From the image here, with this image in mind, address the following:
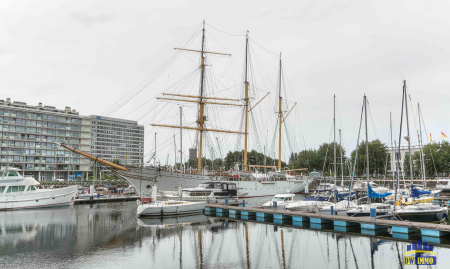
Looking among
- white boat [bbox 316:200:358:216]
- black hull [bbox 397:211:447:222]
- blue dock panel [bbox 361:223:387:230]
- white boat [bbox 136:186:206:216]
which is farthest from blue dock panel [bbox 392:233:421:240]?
white boat [bbox 136:186:206:216]

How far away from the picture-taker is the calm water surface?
1574 centimetres

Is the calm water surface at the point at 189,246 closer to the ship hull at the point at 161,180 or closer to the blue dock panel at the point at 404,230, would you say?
the blue dock panel at the point at 404,230

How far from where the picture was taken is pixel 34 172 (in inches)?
3794

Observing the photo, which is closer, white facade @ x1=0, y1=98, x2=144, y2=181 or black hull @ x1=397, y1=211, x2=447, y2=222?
black hull @ x1=397, y1=211, x2=447, y2=222

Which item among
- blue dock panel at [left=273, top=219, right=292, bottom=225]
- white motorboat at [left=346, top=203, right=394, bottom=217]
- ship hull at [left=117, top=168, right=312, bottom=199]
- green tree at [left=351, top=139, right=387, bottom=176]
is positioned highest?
green tree at [left=351, top=139, right=387, bottom=176]

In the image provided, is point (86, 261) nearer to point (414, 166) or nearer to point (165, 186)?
point (165, 186)

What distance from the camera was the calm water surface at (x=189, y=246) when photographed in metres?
15.7

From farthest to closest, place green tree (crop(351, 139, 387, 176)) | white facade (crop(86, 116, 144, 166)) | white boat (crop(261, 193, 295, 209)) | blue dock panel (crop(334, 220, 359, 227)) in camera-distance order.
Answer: white facade (crop(86, 116, 144, 166)) < green tree (crop(351, 139, 387, 176)) < white boat (crop(261, 193, 295, 209)) < blue dock panel (crop(334, 220, 359, 227))

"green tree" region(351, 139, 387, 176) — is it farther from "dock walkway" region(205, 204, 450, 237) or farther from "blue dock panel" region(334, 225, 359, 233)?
"blue dock panel" region(334, 225, 359, 233)

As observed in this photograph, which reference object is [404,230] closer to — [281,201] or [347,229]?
[347,229]

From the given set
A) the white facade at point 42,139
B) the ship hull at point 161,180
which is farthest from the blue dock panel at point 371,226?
the white facade at point 42,139

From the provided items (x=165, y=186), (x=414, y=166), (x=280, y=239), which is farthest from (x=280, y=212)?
(x=414, y=166)

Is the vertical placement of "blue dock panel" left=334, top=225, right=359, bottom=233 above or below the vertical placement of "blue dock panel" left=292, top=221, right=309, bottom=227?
above

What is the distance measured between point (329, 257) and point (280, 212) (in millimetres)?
11724
